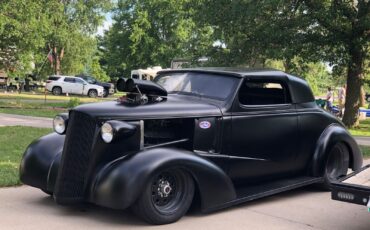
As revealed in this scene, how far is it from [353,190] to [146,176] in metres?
2.02

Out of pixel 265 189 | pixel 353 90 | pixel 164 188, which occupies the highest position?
pixel 353 90

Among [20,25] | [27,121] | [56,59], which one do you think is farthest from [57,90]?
[27,121]

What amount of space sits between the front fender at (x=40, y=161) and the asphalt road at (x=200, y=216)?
0.29 meters

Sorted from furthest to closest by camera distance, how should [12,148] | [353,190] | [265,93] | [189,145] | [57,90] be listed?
[57,90]
[12,148]
[265,93]
[189,145]
[353,190]

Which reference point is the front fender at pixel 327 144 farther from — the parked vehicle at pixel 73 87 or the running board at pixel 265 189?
the parked vehicle at pixel 73 87

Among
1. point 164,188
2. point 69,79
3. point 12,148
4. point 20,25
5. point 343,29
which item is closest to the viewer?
point 164,188

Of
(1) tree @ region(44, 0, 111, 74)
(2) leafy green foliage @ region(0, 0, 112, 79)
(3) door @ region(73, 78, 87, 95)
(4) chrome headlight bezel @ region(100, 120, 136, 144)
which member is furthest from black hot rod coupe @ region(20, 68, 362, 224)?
(1) tree @ region(44, 0, 111, 74)

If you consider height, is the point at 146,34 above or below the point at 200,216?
above

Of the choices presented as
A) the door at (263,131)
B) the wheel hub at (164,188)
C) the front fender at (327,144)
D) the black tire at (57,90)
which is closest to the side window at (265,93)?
the door at (263,131)

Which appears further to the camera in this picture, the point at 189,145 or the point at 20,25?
the point at 20,25

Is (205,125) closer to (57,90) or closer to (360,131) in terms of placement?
(360,131)

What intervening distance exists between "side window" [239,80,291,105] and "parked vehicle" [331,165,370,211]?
1823mm

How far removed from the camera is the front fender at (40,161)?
5645mm

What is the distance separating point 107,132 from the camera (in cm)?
498
